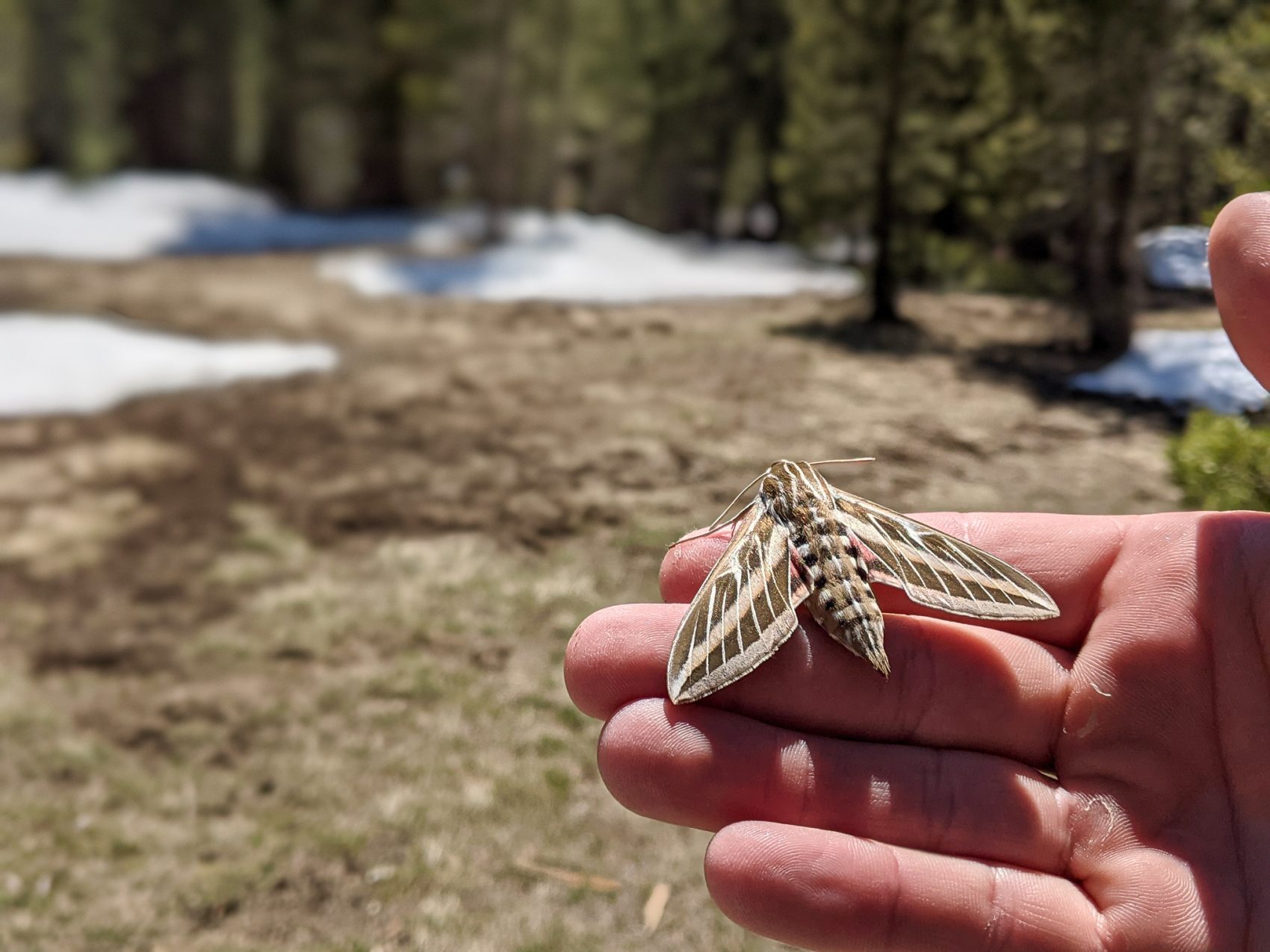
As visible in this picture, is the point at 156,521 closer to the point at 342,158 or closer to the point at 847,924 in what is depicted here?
the point at 847,924

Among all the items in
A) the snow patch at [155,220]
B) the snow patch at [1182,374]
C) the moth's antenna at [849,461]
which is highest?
the snow patch at [155,220]

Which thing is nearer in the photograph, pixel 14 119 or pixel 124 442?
pixel 124 442

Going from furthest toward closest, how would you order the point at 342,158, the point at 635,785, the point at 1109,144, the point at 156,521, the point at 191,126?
the point at 191,126 < the point at 342,158 < the point at 156,521 < the point at 1109,144 < the point at 635,785

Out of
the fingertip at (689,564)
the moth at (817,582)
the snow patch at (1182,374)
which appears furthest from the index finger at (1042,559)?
the snow patch at (1182,374)

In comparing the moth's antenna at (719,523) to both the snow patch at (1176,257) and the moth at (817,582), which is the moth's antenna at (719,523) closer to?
the moth at (817,582)

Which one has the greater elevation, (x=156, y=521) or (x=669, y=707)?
(x=669, y=707)

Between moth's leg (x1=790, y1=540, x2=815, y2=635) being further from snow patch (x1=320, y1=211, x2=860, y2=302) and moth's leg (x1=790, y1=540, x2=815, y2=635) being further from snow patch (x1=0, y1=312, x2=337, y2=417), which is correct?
snow patch (x1=0, y1=312, x2=337, y2=417)

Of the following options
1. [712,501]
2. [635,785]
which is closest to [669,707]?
[635,785]
